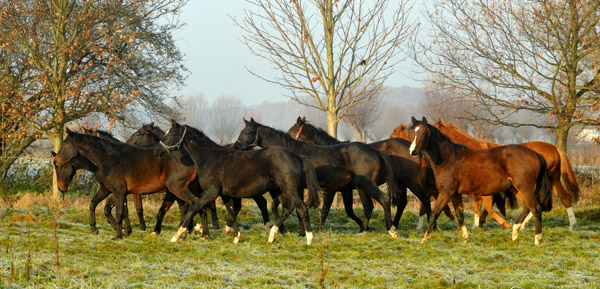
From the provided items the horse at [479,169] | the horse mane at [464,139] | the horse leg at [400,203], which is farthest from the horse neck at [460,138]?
the horse at [479,169]

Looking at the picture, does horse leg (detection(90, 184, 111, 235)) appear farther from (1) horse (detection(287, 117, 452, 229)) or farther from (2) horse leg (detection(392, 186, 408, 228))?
(2) horse leg (detection(392, 186, 408, 228))

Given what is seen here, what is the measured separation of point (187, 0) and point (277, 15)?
3299mm

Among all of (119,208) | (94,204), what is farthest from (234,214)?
(94,204)

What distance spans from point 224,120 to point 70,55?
3487 inches

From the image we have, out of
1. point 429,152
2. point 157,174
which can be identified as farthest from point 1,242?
point 429,152

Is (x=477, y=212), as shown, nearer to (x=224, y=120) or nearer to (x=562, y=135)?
(x=562, y=135)

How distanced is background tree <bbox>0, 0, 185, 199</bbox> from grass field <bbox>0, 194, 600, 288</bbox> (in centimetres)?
491

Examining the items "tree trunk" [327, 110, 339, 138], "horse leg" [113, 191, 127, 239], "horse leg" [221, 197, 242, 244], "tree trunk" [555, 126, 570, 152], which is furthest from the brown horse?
"horse leg" [113, 191, 127, 239]

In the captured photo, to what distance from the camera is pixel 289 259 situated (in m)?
8.34

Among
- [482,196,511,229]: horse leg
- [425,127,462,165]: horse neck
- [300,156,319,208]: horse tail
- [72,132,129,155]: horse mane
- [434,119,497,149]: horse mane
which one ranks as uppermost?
[434,119,497,149]: horse mane

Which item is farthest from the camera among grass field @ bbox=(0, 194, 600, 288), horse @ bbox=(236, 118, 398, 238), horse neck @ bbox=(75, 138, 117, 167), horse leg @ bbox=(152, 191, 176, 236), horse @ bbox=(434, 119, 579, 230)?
horse @ bbox=(434, 119, 579, 230)

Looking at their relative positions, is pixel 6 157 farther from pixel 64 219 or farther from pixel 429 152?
pixel 429 152

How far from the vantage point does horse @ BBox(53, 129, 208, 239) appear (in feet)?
33.3

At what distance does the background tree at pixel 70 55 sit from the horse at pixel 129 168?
18.7 ft
